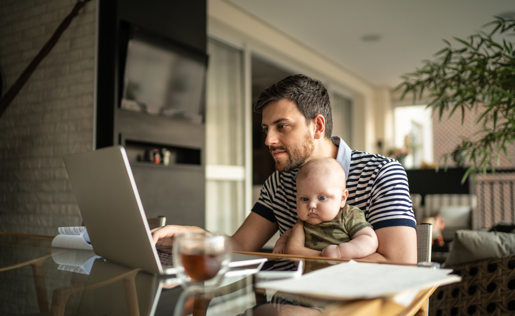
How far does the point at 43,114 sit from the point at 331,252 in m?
2.61

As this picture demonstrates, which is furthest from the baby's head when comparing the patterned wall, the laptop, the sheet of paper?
the patterned wall

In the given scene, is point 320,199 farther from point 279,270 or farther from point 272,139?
point 279,270

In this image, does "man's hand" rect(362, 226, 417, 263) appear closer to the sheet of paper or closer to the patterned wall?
the sheet of paper

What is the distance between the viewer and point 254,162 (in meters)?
8.51

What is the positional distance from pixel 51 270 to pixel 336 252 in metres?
0.70


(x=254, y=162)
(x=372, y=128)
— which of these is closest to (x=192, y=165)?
(x=254, y=162)

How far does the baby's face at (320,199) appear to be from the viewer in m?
1.33

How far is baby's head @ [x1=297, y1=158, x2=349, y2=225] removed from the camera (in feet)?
4.35

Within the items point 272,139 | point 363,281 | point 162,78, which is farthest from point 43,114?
point 363,281

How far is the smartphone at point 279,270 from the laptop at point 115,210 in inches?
1.7

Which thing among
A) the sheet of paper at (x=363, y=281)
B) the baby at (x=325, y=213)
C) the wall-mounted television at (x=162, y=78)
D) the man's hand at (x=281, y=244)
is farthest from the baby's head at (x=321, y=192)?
the wall-mounted television at (x=162, y=78)

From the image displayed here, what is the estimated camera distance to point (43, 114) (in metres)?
3.12

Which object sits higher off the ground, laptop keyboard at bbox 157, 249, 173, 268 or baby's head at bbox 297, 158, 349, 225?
baby's head at bbox 297, 158, 349, 225

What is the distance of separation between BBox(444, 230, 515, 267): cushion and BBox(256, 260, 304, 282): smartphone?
1276 mm
